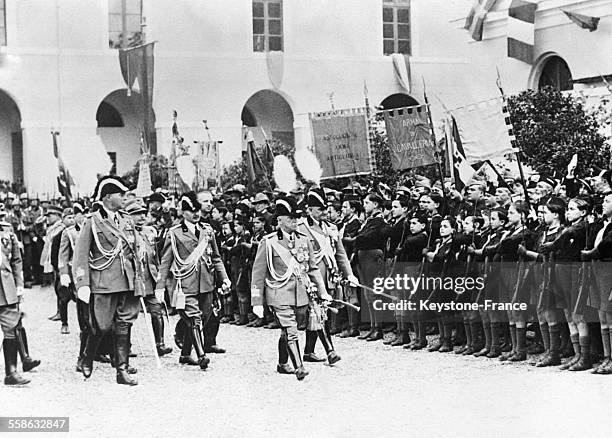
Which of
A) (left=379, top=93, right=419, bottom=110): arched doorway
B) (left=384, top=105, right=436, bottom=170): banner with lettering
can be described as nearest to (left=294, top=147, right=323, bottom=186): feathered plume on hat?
(left=384, top=105, right=436, bottom=170): banner with lettering

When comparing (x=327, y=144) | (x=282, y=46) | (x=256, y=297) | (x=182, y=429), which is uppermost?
(x=282, y=46)

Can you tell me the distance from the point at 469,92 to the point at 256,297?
4.70 meters

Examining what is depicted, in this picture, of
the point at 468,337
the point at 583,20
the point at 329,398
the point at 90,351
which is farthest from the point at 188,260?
the point at 583,20

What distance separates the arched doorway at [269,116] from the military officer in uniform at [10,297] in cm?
343

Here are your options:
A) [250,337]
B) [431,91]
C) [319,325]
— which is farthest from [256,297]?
[431,91]

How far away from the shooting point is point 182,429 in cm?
596

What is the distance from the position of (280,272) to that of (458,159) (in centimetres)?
238

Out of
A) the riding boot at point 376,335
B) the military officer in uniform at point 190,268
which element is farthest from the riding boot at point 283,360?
the riding boot at point 376,335

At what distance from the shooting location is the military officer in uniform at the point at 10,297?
23.5ft

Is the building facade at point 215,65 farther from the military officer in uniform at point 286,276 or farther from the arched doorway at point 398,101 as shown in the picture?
the military officer in uniform at point 286,276

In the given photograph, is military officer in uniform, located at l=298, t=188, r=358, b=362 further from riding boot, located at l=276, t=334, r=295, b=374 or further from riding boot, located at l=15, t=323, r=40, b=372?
riding boot, located at l=15, t=323, r=40, b=372

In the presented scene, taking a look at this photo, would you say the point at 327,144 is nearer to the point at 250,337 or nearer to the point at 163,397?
the point at 250,337

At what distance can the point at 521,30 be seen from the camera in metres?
11.5

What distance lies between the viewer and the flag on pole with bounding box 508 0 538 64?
36.3 feet
